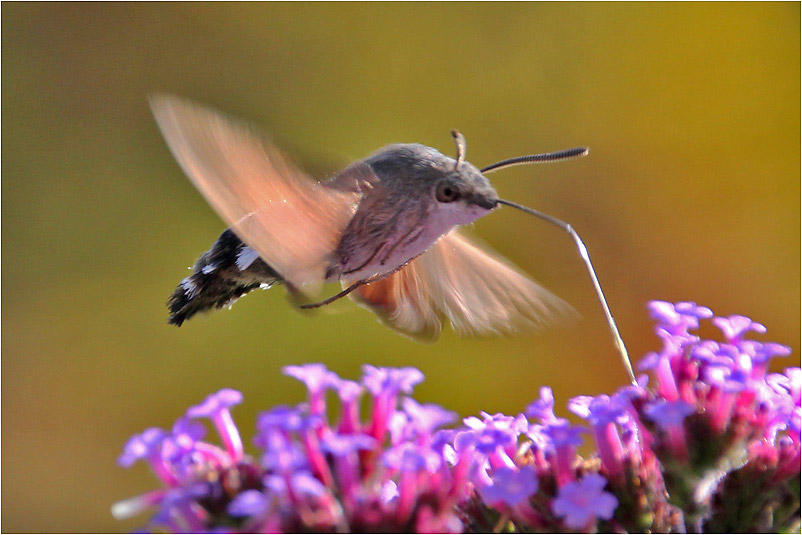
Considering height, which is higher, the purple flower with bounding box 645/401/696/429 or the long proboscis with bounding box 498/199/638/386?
the long proboscis with bounding box 498/199/638/386

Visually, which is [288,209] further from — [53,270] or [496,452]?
[53,270]

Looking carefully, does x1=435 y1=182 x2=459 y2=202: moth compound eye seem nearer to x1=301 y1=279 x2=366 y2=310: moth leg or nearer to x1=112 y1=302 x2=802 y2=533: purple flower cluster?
x1=301 y1=279 x2=366 y2=310: moth leg

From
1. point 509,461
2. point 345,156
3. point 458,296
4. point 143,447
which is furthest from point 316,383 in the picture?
point 345,156

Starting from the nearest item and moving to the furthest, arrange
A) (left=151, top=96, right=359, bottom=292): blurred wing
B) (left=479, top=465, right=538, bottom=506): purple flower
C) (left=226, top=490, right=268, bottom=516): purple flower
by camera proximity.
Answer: (left=226, top=490, right=268, bottom=516): purple flower → (left=479, top=465, right=538, bottom=506): purple flower → (left=151, top=96, right=359, bottom=292): blurred wing

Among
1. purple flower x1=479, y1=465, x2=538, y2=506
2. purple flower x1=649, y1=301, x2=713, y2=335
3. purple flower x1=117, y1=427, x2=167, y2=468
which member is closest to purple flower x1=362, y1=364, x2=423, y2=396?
purple flower x1=479, y1=465, x2=538, y2=506

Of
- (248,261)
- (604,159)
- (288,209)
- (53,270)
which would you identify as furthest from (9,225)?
(604,159)

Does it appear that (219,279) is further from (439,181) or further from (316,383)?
(316,383)

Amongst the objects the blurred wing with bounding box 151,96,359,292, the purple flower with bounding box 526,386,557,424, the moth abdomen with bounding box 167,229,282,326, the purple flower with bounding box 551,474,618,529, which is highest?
the blurred wing with bounding box 151,96,359,292

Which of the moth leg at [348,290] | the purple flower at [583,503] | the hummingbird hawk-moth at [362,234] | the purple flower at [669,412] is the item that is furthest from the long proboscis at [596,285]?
the moth leg at [348,290]

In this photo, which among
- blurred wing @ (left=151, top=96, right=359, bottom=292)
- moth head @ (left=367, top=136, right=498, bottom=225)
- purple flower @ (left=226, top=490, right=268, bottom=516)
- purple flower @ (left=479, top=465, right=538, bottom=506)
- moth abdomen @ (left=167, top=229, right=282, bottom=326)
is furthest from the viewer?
moth abdomen @ (left=167, top=229, right=282, bottom=326)
